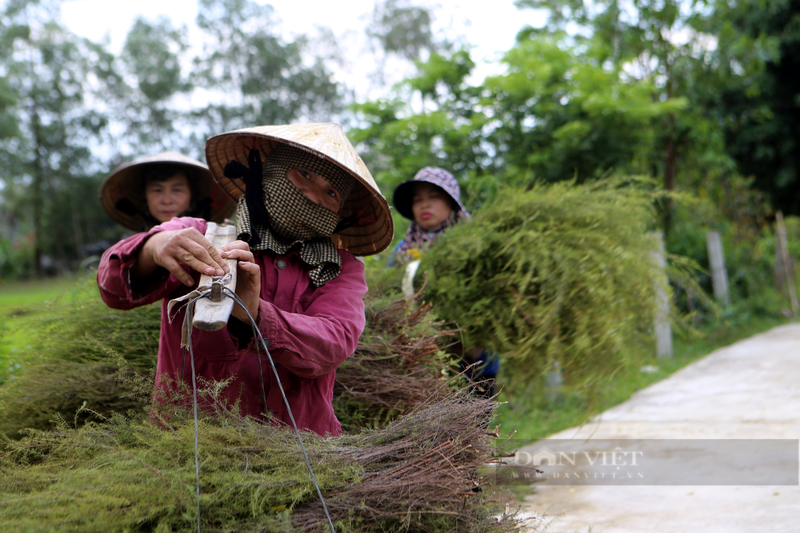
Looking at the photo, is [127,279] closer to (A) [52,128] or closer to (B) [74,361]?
(B) [74,361]

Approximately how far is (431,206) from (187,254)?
2332 millimetres

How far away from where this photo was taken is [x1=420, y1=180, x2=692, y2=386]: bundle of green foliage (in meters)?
2.72

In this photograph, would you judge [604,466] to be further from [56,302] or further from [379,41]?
[379,41]

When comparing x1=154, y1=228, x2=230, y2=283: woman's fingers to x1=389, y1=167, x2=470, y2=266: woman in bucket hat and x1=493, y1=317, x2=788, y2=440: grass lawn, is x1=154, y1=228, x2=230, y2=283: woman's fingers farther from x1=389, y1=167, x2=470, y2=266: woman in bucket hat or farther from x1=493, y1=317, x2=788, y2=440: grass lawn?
x1=389, y1=167, x2=470, y2=266: woman in bucket hat

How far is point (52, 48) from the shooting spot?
74.6 ft

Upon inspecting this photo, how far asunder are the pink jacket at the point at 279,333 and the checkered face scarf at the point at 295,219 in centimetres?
4

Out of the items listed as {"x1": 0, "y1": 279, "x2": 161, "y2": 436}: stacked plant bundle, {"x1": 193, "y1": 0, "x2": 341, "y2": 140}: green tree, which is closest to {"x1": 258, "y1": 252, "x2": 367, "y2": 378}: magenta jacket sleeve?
{"x1": 0, "y1": 279, "x2": 161, "y2": 436}: stacked plant bundle

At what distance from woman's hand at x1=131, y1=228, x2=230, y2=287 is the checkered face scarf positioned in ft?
0.90

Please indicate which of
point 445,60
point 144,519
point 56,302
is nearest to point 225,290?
point 144,519

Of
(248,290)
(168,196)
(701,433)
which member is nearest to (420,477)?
(248,290)

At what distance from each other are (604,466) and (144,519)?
10.2ft

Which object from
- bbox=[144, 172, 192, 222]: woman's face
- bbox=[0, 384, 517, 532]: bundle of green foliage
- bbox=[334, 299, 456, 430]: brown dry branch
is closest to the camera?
bbox=[0, 384, 517, 532]: bundle of green foliage
